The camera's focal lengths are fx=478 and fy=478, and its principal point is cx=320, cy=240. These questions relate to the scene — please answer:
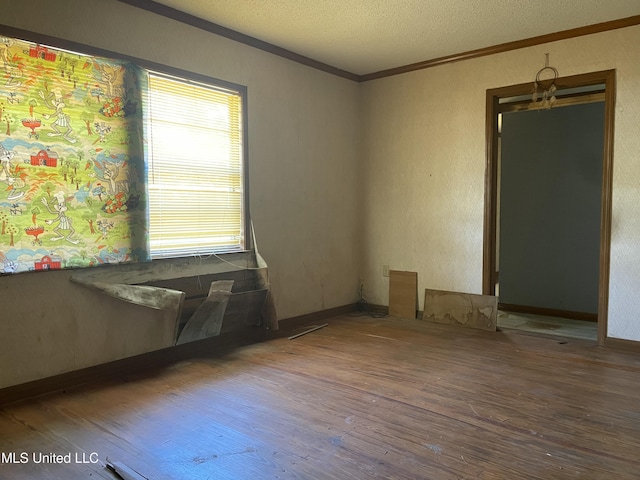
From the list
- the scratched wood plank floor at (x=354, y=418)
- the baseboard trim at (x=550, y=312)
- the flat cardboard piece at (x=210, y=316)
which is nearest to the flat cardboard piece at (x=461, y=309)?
the scratched wood plank floor at (x=354, y=418)

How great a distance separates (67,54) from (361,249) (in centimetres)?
348

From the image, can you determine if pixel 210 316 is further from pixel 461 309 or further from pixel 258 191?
pixel 461 309

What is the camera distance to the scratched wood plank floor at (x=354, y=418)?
209cm

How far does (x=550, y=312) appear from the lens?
5.30 metres

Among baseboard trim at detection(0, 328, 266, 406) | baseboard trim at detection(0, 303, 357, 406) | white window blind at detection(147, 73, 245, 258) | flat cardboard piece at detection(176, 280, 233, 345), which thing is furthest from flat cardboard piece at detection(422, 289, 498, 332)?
flat cardboard piece at detection(176, 280, 233, 345)

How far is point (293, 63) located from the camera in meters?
4.61

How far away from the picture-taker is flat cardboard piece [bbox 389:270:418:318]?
16.7 ft

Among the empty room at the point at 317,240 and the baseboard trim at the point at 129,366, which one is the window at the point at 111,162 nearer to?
the empty room at the point at 317,240

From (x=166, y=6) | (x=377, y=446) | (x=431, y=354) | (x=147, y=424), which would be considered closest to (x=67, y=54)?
(x=166, y=6)

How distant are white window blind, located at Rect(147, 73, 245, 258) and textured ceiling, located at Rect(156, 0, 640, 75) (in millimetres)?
636

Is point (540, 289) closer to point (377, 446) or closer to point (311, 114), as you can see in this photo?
point (311, 114)

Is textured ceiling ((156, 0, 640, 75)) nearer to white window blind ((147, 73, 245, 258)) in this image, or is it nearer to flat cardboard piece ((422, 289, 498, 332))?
white window blind ((147, 73, 245, 258))

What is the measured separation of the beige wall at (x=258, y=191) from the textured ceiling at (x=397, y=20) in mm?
282

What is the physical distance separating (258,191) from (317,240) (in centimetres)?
94
